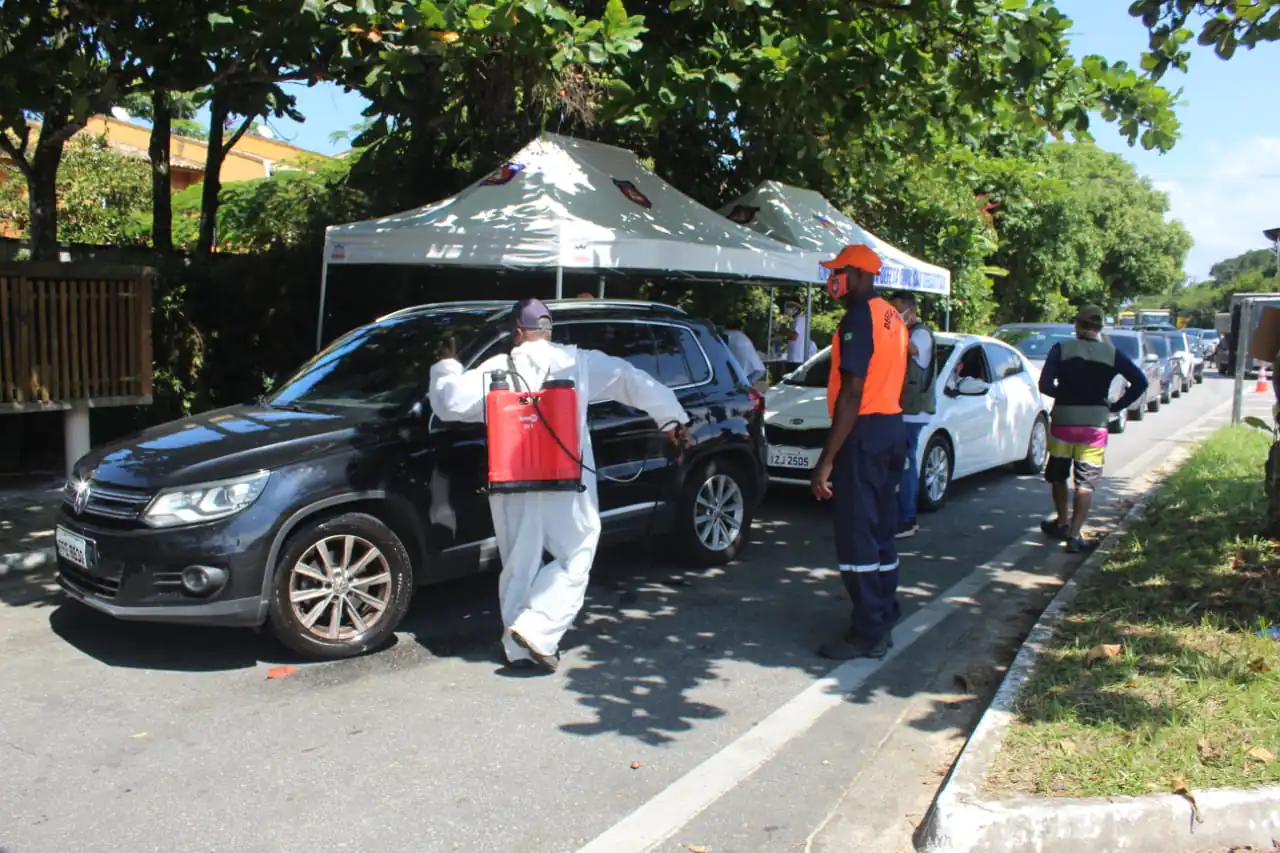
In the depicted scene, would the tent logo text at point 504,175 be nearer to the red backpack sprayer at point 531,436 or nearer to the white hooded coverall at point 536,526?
the white hooded coverall at point 536,526

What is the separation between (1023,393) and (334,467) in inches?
323

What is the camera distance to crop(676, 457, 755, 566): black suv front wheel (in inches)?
274

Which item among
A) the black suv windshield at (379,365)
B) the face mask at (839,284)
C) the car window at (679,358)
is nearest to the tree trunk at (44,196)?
the black suv windshield at (379,365)

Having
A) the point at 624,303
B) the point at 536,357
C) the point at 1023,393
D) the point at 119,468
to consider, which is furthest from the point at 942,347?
the point at 119,468

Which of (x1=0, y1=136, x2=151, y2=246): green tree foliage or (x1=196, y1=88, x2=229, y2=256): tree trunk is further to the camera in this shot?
(x1=0, y1=136, x2=151, y2=246): green tree foliage

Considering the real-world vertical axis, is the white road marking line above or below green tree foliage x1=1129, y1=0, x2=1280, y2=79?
below

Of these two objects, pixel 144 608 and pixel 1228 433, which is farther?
pixel 1228 433

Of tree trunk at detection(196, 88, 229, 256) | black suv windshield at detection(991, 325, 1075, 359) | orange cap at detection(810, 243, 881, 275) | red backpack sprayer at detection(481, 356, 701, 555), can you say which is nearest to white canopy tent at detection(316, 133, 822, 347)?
tree trunk at detection(196, 88, 229, 256)

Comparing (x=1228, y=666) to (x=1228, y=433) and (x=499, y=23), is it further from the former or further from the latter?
(x=1228, y=433)

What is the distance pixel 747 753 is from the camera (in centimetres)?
434

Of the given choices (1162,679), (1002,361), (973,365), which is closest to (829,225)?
(1002,361)

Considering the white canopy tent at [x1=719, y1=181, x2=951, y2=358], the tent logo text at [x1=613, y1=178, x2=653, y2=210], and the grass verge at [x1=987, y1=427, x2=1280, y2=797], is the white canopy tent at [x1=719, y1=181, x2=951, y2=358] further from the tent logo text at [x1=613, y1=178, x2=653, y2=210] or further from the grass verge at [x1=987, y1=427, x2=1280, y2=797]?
the grass verge at [x1=987, y1=427, x2=1280, y2=797]

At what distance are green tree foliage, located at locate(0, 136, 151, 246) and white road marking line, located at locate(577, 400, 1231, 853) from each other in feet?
47.9

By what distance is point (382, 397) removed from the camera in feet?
18.9
